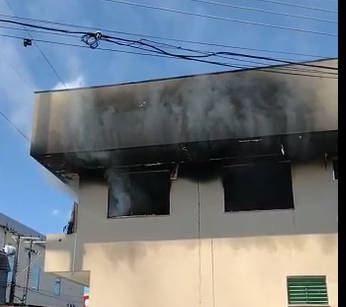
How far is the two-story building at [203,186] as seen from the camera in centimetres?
899

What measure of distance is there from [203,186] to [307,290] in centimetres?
266

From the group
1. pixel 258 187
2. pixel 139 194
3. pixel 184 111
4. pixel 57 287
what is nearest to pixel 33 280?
pixel 57 287

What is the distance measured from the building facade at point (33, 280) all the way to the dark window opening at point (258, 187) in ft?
61.0

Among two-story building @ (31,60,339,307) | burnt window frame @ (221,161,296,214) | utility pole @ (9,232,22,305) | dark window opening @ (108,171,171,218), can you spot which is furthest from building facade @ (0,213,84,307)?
burnt window frame @ (221,161,296,214)

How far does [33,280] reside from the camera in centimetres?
3222

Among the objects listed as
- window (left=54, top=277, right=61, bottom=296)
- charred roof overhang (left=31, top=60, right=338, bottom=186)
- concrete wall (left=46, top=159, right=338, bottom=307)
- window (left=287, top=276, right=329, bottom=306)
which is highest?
charred roof overhang (left=31, top=60, right=338, bottom=186)

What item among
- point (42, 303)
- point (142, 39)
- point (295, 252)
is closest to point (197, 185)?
point (295, 252)

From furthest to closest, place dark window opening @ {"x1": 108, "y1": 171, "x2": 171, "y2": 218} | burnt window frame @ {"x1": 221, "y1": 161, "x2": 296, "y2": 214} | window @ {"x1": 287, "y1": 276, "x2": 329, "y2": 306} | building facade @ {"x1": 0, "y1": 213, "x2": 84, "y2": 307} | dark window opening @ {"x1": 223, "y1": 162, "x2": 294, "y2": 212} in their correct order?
building facade @ {"x1": 0, "y1": 213, "x2": 84, "y2": 307}, dark window opening @ {"x1": 108, "y1": 171, "x2": 171, "y2": 218}, dark window opening @ {"x1": 223, "y1": 162, "x2": 294, "y2": 212}, burnt window frame @ {"x1": 221, "y1": 161, "x2": 296, "y2": 214}, window @ {"x1": 287, "y1": 276, "x2": 329, "y2": 306}

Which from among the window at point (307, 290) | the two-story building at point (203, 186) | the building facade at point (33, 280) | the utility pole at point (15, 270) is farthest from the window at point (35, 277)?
the window at point (307, 290)

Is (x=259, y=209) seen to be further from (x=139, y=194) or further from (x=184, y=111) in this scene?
A: (x=139, y=194)

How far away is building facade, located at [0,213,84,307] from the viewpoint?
28.5 meters

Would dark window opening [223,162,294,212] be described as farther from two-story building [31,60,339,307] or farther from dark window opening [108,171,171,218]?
dark window opening [108,171,171,218]

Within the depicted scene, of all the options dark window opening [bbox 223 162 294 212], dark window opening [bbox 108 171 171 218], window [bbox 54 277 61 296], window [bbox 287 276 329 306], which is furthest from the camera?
window [bbox 54 277 61 296]

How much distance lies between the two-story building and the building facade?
1757 cm
